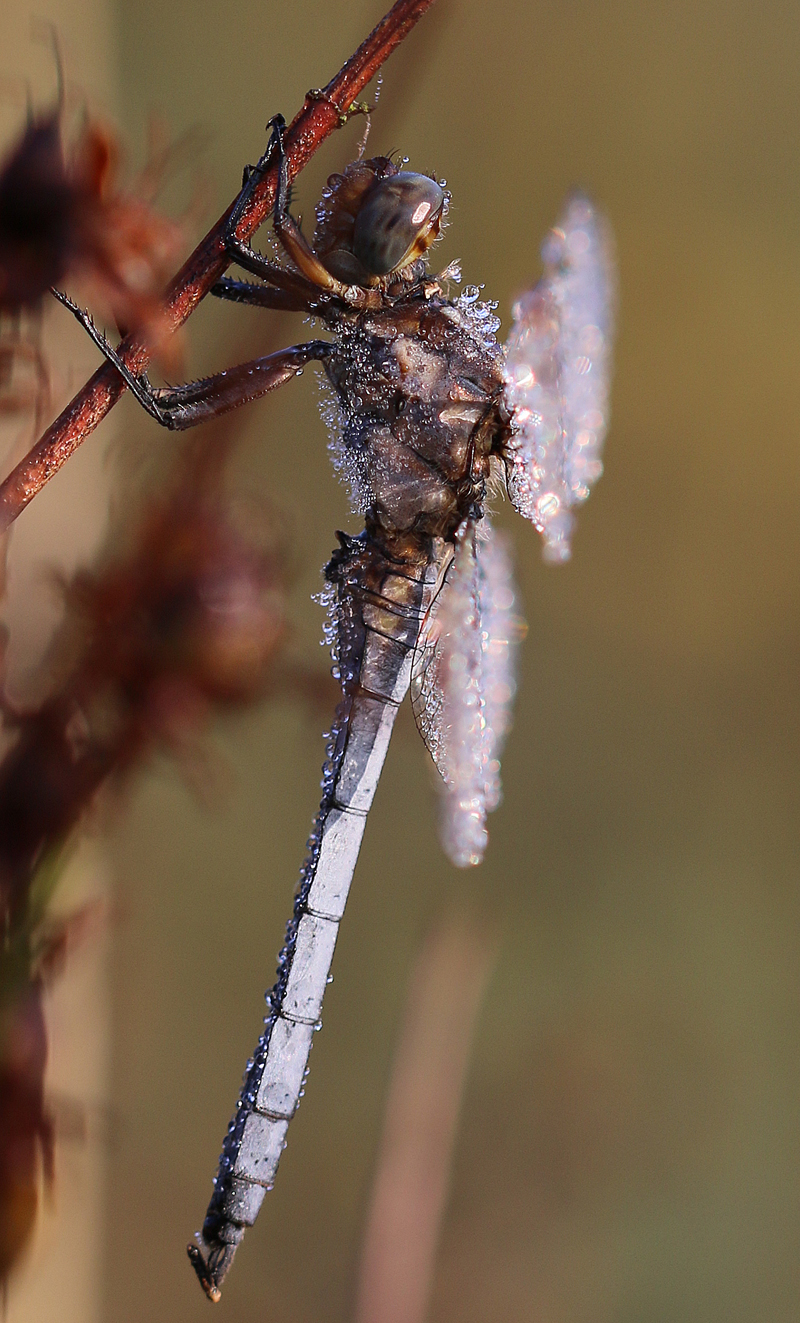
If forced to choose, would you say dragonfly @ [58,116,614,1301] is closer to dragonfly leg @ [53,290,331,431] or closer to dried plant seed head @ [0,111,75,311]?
dragonfly leg @ [53,290,331,431]

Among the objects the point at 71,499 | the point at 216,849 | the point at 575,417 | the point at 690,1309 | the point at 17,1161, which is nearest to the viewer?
the point at 17,1161

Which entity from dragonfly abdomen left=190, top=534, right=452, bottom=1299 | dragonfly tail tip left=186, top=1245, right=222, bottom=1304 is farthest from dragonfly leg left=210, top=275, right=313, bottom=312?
dragonfly tail tip left=186, top=1245, right=222, bottom=1304

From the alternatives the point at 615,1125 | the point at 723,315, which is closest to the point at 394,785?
the point at 615,1125

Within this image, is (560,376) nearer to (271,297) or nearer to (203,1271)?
(271,297)

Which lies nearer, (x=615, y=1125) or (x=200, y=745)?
(x=200, y=745)

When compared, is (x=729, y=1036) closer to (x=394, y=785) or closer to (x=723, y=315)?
(x=394, y=785)

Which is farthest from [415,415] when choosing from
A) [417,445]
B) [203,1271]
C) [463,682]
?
Result: [203,1271]

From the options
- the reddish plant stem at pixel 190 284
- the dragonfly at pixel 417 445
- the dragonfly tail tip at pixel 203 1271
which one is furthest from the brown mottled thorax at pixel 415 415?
the dragonfly tail tip at pixel 203 1271

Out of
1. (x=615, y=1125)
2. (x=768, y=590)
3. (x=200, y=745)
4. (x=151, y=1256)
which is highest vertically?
(x=768, y=590)
